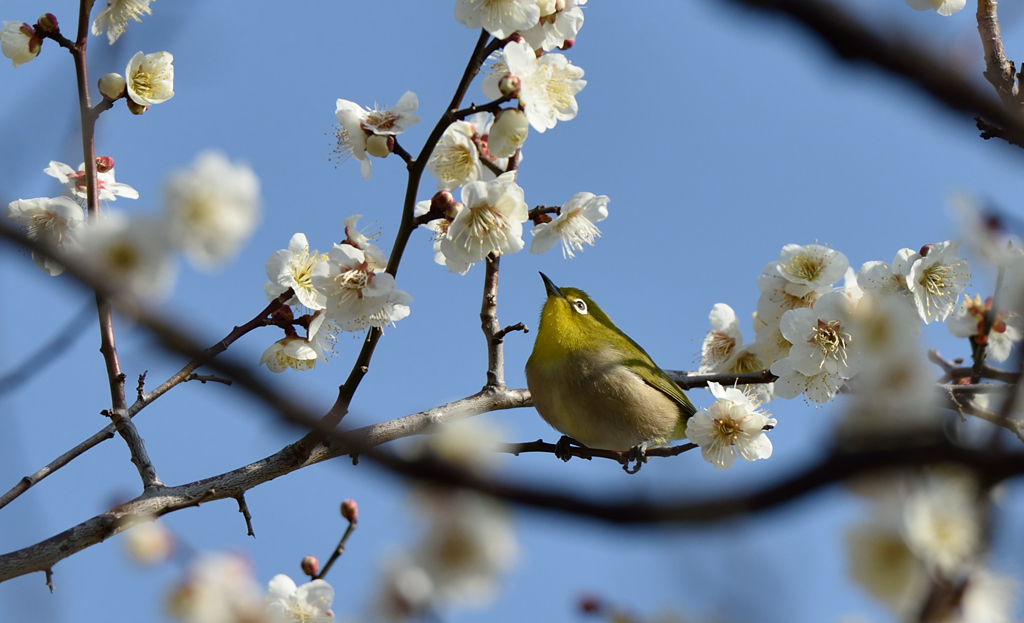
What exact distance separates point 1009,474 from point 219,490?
120 inches

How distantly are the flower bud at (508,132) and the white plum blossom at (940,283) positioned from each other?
2106 mm

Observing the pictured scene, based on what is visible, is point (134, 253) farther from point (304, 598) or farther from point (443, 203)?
point (304, 598)

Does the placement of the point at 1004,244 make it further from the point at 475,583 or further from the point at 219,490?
the point at 219,490

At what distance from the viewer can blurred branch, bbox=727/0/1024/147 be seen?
77 cm

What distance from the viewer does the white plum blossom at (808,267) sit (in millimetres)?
4117

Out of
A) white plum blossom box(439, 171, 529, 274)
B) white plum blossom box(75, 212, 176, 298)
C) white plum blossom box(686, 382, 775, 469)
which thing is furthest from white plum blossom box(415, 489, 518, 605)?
white plum blossom box(686, 382, 775, 469)

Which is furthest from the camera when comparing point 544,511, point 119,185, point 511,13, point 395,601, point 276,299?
point 119,185

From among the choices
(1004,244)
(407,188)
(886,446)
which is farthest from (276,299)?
(886,446)

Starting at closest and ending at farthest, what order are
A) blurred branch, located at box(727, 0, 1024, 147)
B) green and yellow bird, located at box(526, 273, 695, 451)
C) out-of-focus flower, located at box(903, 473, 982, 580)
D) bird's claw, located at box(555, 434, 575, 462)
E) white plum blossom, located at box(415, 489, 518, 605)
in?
blurred branch, located at box(727, 0, 1024, 147), out-of-focus flower, located at box(903, 473, 982, 580), white plum blossom, located at box(415, 489, 518, 605), bird's claw, located at box(555, 434, 575, 462), green and yellow bird, located at box(526, 273, 695, 451)

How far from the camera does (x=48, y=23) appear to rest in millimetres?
3377

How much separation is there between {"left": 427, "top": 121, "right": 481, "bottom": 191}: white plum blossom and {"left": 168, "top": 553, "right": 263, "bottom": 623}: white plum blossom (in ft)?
6.31

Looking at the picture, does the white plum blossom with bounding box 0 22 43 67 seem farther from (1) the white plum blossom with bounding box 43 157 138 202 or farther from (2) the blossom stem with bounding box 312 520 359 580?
(2) the blossom stem with bounding box 312 520 359 580

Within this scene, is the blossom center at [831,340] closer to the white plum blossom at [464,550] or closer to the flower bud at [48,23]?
the white plum blossom at [464,550]

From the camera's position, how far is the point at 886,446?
0.73 m
